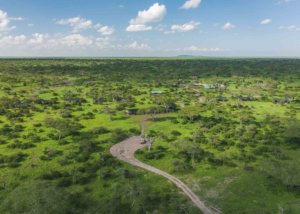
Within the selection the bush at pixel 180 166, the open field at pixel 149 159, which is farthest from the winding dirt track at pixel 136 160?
the bush at pixel 180 166

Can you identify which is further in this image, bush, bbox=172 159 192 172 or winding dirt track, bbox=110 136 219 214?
bush, bbox=172 159 192 172

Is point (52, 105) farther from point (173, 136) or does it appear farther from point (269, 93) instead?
point (269, 93)

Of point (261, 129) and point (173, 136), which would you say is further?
point (261, 129)

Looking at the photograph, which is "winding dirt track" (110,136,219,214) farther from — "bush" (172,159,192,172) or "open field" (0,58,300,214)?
"bush" (172,159,192,172)

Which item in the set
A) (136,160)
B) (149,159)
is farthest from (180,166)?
(136,160)

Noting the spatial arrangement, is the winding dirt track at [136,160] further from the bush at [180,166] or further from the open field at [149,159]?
the bush at [180,166]

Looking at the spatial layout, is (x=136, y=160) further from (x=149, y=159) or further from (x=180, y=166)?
(x=180, y=166)

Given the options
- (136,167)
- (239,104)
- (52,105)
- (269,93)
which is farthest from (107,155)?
(269,93)

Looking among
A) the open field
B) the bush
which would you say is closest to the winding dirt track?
the open field
